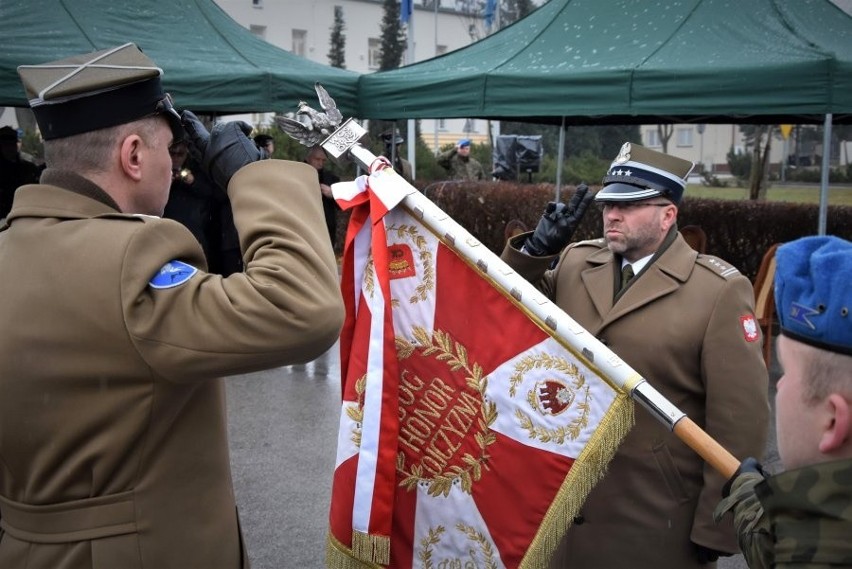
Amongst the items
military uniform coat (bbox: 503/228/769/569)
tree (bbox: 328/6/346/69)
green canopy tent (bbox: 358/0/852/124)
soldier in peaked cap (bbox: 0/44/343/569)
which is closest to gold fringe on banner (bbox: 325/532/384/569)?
soldier in peaked cap (bbox: 0/44/343/569)

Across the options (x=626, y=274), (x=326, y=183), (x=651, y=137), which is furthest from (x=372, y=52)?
(x=626, y=274)

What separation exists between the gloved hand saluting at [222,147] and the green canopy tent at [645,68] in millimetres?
5083

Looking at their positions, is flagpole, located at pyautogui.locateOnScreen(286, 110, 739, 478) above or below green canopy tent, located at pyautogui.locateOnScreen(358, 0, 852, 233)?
below

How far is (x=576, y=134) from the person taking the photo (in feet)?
126

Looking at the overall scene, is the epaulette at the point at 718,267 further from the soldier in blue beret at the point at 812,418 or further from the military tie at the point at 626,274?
the soldier in blue beret at the point at 812,418

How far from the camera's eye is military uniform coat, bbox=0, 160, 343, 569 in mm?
1568

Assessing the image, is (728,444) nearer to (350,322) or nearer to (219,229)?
(350,322)

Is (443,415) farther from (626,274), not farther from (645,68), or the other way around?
(645,68)

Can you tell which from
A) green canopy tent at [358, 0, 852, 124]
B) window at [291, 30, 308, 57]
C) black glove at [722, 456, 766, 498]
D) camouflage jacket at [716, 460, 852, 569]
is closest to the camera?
camouflage jacket at [716, 460, 852, 569]

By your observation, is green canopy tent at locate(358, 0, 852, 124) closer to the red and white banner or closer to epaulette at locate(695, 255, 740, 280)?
epaulette at locate(695, 255, 740, 280)

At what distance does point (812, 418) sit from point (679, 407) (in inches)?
54.5

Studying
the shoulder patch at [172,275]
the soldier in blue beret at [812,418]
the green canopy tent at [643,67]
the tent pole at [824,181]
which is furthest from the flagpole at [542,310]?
the tent pole at [824,181]

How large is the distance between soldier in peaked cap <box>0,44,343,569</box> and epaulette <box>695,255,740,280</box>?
4.93 feet

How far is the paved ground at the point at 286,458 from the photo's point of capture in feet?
14.5
